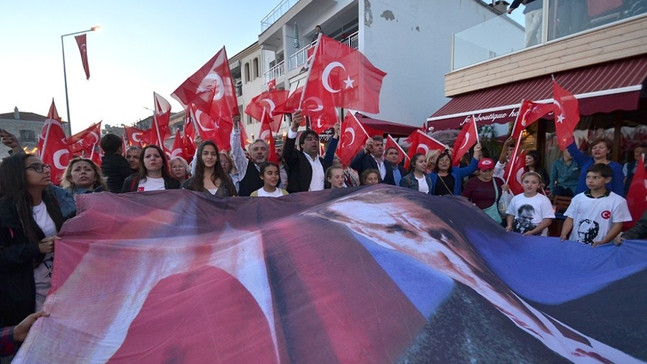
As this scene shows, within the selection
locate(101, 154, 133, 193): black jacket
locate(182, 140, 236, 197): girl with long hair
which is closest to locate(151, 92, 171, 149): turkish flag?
locate(101, 154, 133, 193): black jacket

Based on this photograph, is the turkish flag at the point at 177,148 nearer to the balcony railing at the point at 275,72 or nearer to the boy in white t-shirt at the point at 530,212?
the boy in white t-shirt at the point at 530,212

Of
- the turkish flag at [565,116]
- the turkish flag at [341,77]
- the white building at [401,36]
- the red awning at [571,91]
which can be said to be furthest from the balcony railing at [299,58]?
the turkish flag at [565,116]

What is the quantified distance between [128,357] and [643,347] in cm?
216

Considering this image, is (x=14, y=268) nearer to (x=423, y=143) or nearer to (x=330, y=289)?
(x=330, y=289)

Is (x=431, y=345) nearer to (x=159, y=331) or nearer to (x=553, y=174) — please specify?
(x=159, y=331)

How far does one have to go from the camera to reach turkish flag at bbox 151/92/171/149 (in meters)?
6.91

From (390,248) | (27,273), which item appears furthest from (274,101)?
(390,248)

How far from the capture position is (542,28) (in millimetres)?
9109

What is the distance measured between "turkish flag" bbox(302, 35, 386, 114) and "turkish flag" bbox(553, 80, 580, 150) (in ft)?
8.94

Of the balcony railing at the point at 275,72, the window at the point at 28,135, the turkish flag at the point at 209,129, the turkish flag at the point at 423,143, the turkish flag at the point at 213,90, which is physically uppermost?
the balcony railing at the point at 275,72

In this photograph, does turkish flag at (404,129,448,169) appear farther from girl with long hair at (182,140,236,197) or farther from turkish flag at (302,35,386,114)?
girl with long hair at (182,140,236,197)

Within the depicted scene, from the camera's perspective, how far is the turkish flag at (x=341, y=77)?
17.1ft

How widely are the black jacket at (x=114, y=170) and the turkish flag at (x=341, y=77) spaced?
2.59 meters

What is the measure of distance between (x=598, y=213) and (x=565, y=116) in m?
2.48
